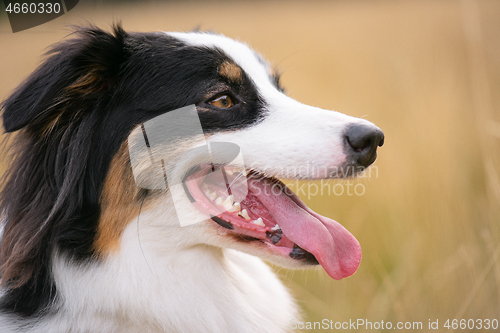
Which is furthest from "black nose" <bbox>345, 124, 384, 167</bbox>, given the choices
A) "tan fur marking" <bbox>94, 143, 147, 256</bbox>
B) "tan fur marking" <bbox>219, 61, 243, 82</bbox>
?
"tan fur marking" <bbox>94, 143, 147, 256</bbox>

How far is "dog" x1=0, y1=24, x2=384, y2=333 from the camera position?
176 centimetres

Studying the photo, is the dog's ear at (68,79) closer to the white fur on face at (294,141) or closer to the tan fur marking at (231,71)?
the tan fur marking at (231,71)

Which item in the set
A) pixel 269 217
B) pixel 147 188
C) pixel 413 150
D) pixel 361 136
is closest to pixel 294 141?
pixel 361 136

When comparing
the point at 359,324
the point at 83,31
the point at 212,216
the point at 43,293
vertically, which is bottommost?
the point at 359,324

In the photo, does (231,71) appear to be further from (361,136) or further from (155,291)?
(155,291)

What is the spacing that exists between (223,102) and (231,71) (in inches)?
6.3

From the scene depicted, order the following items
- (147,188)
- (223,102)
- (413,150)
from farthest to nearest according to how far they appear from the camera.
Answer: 1. (413,150)
2. (223,102)
3. (147,188)

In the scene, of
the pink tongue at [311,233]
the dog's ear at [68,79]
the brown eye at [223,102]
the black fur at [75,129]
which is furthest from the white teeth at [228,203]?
the dog's ear at [68,79]

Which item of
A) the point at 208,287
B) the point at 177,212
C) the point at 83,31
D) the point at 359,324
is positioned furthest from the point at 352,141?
the point at 359,324

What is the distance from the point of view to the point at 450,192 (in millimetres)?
3461

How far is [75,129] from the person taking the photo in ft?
5.89

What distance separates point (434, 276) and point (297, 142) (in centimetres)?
213

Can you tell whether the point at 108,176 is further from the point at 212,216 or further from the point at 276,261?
the point at 276,261

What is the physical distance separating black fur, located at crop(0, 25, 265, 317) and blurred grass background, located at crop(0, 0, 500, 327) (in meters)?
0.33
